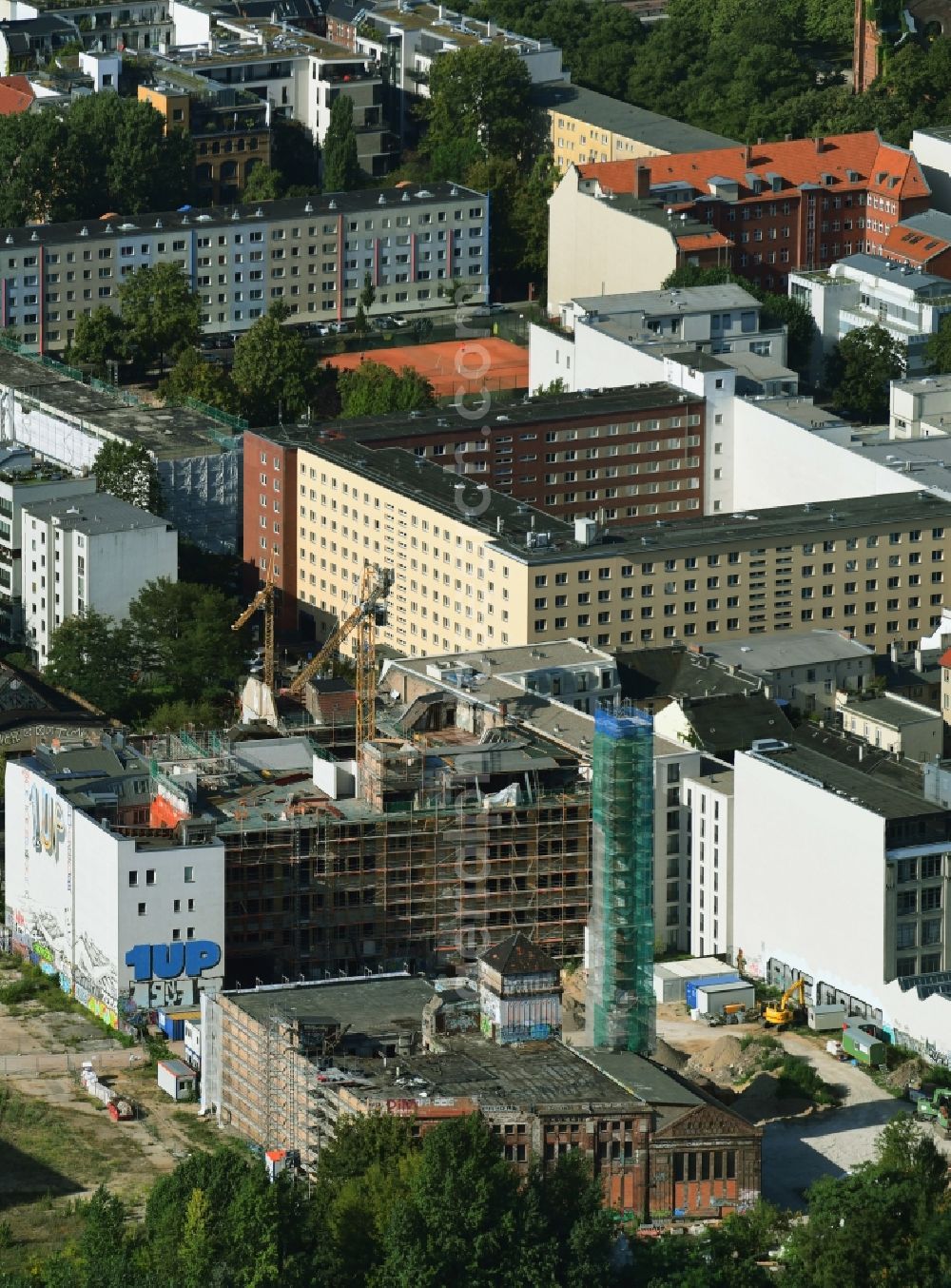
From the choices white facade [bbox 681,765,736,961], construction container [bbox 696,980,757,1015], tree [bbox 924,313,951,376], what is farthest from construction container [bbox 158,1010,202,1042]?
tree [bbox 924,313,951,376]

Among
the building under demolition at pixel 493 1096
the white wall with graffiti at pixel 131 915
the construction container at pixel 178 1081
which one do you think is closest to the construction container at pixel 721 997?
the building under demolition at pixel 493 1096

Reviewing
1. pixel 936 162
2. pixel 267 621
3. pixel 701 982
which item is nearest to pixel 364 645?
pixel 267 621

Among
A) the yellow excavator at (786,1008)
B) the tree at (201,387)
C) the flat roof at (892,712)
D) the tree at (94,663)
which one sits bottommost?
the yellow excavator at (786,1008)

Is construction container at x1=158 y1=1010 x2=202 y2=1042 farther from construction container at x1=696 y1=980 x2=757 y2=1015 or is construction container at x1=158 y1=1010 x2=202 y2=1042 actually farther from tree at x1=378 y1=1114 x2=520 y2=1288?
tree at x1=378 y1=1114 x2=520 y2=1288

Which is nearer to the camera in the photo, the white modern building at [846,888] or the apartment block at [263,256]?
the white modern building at [846,888]

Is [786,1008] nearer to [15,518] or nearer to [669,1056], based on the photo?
[669,1056]

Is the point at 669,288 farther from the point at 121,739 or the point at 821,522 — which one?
the point at 121,739

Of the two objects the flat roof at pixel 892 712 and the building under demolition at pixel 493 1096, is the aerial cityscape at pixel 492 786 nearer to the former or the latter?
the building under demolition at pixel 493 1096
